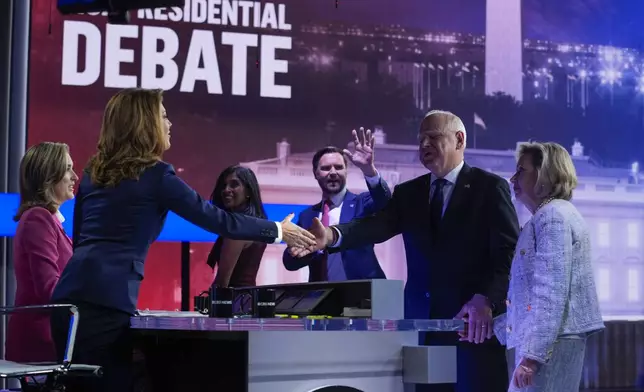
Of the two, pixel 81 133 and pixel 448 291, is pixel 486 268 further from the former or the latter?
pixel 81 133

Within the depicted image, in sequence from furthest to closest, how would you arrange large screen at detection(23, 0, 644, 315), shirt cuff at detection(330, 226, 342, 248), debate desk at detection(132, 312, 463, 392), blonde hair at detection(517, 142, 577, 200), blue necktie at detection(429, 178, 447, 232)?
large screen at detection(23, 0, 644, 315), shirt cuff at detection(330, 226, 342, 248), blue necktie at detection(429, 178, 447, 232), blonde hair at detection(517, 142, 577, 200), debate desk at detection(132, 312, 463, 392)

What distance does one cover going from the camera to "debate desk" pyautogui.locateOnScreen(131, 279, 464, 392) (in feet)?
7.54

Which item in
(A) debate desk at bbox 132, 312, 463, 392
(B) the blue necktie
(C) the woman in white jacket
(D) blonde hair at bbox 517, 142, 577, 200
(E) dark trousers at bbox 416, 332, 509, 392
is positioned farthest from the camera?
(B) the blue necktie

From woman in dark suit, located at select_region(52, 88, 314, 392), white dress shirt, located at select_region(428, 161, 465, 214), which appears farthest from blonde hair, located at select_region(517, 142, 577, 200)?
woman in dark suit, located at select_region(52, 88, 314, 392)

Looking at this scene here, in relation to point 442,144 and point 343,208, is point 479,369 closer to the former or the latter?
point 442,144

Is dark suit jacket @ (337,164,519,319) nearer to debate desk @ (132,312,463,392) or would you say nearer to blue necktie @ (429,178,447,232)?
blue necktie @ (429,178,447,232)

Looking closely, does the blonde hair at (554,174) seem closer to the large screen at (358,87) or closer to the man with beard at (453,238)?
the man with beard at (453,238)

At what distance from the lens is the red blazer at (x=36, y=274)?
3.27 meters

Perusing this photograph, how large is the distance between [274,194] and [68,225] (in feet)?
6.32

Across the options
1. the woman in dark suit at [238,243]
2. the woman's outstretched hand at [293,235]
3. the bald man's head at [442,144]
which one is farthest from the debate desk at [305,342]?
the woman in dark suit at [238,243]

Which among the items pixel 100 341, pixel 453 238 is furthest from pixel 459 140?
pixel 100 341

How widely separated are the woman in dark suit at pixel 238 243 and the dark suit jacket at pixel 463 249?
0.96 metres

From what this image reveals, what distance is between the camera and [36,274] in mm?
3262

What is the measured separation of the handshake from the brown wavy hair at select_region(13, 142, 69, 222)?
3.13 ft
